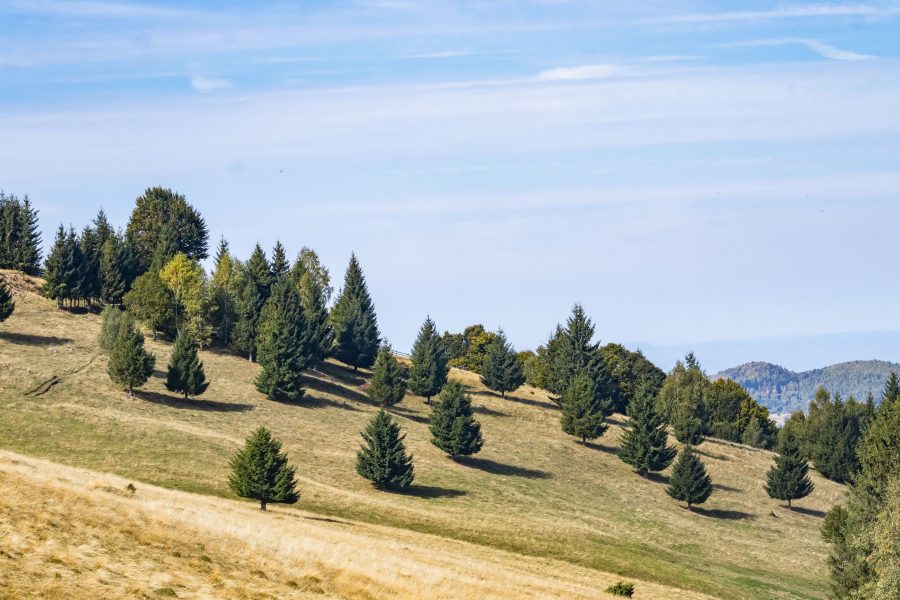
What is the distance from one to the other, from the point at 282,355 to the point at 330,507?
4034 cm

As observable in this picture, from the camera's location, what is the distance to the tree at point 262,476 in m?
57.2

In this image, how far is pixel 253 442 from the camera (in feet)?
191

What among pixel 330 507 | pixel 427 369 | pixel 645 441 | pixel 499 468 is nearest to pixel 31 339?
pixel 427 369

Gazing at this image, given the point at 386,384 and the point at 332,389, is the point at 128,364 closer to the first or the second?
the point at 332,389

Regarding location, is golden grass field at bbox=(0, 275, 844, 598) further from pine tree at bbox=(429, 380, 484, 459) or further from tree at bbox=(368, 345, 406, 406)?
tree at bbox=(368, 345, 406, 406)

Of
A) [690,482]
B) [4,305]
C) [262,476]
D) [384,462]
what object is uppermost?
[4,305]

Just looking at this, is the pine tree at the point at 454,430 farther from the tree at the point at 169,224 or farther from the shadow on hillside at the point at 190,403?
the tree at the point at 169,224

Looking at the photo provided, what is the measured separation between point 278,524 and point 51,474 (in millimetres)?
10748

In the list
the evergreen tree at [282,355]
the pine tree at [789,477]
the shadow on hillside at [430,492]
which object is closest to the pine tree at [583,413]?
the pine tree at [789,477]

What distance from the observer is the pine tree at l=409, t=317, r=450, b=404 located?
380ft

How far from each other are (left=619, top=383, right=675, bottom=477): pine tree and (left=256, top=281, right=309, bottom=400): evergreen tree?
36539 mm

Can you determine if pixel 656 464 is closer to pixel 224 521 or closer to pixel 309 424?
pixel 309 424

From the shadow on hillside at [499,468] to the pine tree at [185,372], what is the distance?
2672cm

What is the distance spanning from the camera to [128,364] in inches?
3457
